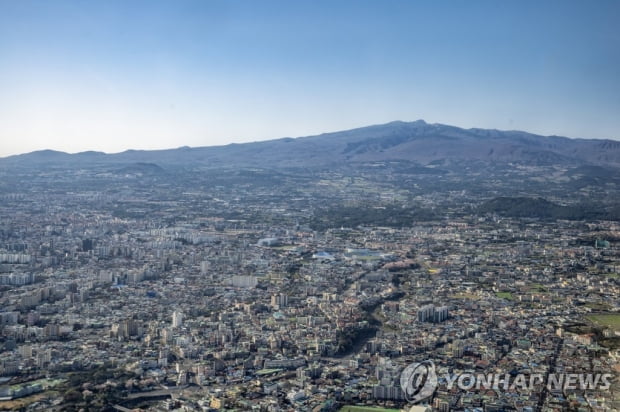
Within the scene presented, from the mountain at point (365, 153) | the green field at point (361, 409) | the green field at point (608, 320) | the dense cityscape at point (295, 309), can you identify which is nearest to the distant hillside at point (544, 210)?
the dense cityscape at point (295, 309)

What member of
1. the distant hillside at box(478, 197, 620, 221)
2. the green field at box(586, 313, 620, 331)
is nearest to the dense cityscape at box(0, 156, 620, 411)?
the green field at box(586, 313, 620, 331)

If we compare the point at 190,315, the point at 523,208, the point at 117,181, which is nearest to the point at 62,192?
the point at 117,181

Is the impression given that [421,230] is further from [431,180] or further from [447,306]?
[431,180]

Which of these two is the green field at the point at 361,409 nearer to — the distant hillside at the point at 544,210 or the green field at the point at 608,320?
the green field at the point at 608,320

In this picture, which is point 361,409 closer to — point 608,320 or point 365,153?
point 608,320

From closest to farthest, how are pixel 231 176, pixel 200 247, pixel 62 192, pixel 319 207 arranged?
pixel 200 247 < pixel 319 207 < pixel 62 192 < pixel 231 176

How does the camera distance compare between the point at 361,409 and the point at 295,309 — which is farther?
the point at 295,309

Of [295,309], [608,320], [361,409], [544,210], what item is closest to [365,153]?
[544,210]
